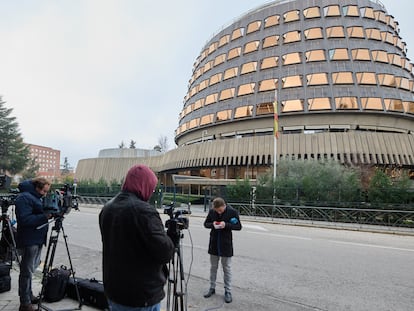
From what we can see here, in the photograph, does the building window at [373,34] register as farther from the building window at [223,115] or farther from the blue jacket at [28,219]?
the blue jacket at [28,219]

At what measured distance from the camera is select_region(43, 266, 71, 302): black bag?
4664 mm

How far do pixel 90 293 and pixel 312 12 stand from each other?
168 ft

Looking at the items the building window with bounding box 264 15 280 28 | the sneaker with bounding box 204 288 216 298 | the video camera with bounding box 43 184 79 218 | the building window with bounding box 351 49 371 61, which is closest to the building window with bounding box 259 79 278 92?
the building window with bounding box 264 15 280 28

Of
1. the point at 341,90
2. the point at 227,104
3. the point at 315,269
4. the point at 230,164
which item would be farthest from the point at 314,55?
the point at 315,269

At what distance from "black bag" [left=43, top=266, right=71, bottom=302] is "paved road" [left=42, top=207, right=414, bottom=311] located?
1.63 m

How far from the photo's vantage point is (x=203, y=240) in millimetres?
11305

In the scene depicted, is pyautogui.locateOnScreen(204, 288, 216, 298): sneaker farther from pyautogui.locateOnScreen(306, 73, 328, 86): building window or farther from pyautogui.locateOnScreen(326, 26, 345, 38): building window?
pyautogui.locateOnScreen(326, 26, 345, 38): building window

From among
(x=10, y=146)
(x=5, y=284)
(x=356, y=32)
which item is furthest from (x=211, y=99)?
(x=5, y=284)

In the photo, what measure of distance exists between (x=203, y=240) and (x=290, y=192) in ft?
44.0

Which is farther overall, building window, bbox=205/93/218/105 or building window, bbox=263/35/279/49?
building window, bbox=205/93/218/105

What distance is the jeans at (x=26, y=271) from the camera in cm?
430

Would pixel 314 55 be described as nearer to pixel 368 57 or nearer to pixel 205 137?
pixel 368 57

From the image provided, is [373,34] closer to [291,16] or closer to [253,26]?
[291,16]

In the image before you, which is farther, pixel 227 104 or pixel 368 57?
pixel 227 104
